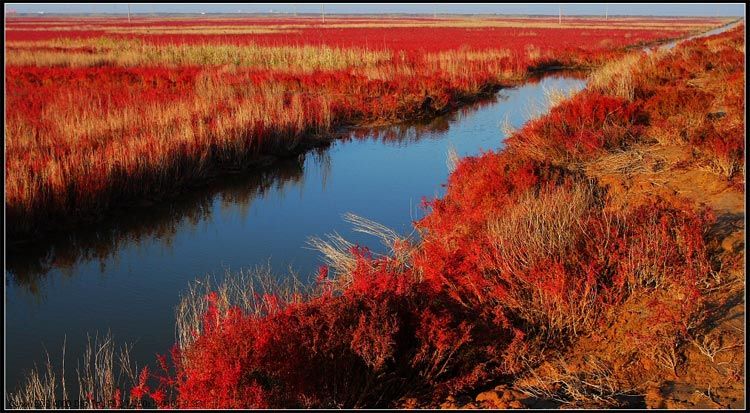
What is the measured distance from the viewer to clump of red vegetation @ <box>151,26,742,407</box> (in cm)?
367

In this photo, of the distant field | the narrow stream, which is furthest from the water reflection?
the distant field

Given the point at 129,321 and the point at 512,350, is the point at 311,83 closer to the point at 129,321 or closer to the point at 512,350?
the point at 129,321

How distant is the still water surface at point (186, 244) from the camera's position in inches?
229

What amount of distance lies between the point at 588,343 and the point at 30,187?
6446mm

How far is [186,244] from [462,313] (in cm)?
466

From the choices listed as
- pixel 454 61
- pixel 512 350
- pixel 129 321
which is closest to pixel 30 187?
pixel 129 321

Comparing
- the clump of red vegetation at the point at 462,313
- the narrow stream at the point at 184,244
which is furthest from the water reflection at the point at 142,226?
the clump of red vegetation at the point at 462,313

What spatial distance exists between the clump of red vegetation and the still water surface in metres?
1.74

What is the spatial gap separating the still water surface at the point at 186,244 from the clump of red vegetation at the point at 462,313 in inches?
68.5

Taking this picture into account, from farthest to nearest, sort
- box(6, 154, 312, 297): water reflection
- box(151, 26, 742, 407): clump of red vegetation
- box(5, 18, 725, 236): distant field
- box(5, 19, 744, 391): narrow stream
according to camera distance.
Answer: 1. box(5, 18, 725, 236): distant field
2. box(6, 154, 312, 297): water reflection
3. box(5, 19, 744, 391): narrow stream
4. box(151, 26, 742, 407): clump of red vegetation

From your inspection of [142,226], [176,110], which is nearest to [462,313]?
[142,226]

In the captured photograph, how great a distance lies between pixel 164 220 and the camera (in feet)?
29.3

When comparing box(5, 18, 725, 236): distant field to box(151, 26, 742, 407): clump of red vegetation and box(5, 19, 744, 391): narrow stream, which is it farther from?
box(151, 26, 742, 407): clump of red vegetation

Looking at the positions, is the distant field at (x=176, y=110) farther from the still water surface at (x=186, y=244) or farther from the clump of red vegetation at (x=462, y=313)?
the clump of red vegetation at (x=462, y=313)
